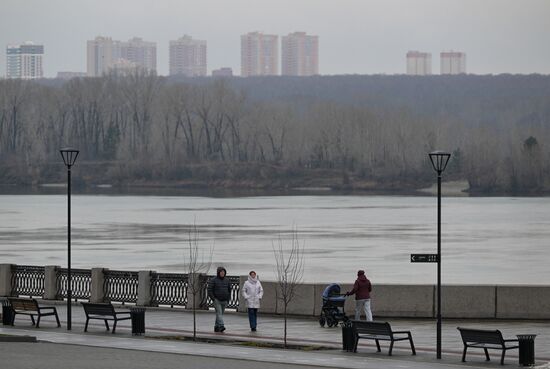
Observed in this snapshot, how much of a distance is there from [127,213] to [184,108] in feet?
272

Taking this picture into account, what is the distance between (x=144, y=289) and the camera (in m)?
32.8

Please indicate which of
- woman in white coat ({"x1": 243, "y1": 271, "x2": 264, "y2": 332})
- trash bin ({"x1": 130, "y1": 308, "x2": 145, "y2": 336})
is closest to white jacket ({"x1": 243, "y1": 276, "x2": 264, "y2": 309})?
woman in white coat ({"x1": 243, "y1": 271, "x2": 264, "y2": 332})

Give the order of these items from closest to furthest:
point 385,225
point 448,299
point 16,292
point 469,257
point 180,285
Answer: point 448,299 < point 180,285 < point 16,292 < point 469,257 < point 385,225

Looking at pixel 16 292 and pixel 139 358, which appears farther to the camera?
pixel 16 292

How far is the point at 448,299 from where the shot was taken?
29.4 metres

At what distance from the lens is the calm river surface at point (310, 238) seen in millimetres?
55469

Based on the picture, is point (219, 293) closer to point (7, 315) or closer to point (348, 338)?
point (7, 315)

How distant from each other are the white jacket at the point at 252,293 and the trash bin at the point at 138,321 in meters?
2.38

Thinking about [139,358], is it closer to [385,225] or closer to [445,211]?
[385,225]

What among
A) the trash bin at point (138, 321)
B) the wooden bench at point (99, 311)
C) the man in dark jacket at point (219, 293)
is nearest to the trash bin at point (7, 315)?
the wooden bench at point (99, 311)

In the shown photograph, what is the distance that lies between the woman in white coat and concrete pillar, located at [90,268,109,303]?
6.65m

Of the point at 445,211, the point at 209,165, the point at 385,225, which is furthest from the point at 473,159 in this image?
the point at 385,225

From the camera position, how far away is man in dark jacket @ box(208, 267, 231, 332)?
2762 cm

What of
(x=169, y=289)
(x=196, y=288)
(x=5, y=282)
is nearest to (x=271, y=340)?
(x=196, y=288)
